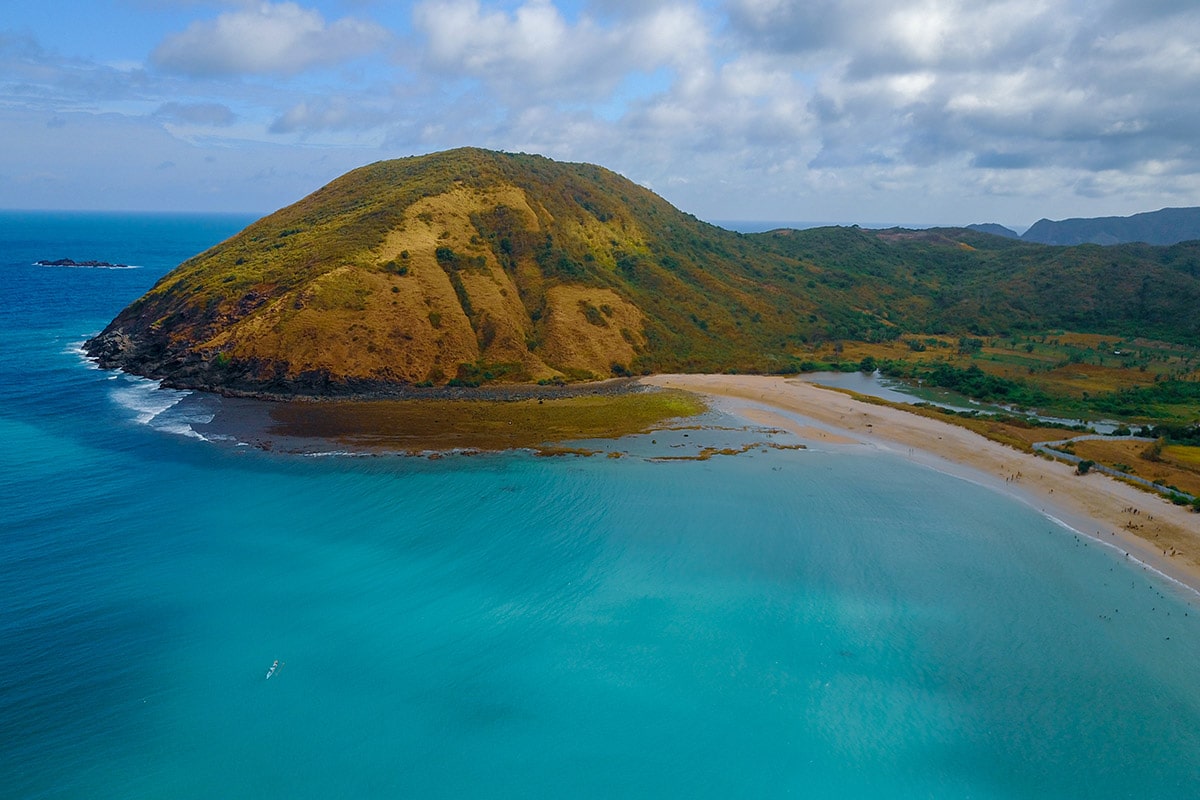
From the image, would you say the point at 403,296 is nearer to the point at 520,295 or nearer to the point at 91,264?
the point at 520,295

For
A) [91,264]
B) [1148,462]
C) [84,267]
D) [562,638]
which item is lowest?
[562,638]

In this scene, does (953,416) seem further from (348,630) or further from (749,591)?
(348,630)

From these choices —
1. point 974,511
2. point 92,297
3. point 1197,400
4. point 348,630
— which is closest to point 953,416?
point 974,511

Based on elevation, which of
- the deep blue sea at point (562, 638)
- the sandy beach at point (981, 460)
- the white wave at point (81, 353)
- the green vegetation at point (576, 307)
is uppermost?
the green vegetation at point (576, 307)

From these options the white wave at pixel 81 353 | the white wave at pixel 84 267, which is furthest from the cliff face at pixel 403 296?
the white wave at pixel 84 267

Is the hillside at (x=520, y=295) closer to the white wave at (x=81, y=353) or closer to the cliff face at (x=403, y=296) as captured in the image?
the cliff face at (x=403, y=296)

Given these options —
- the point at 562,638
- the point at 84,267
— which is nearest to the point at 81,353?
the point at 562,638
